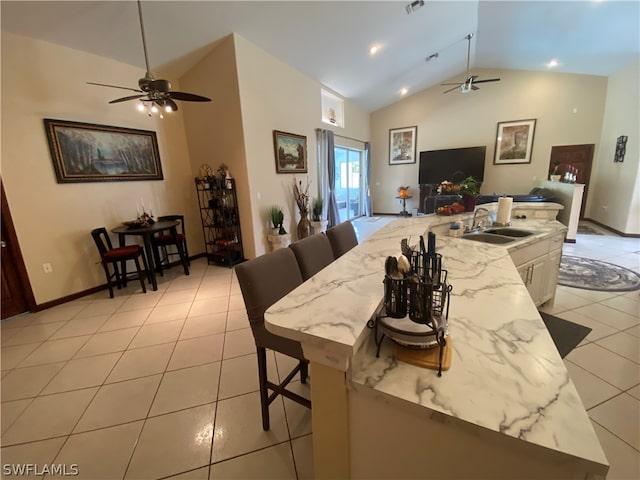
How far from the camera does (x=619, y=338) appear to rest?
2131 mm

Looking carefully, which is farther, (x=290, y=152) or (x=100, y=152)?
(x=290, y=152)

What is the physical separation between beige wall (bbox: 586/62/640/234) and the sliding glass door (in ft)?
17.9

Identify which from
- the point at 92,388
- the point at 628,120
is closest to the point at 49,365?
the point at 92,388

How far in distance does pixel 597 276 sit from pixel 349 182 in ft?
18.0

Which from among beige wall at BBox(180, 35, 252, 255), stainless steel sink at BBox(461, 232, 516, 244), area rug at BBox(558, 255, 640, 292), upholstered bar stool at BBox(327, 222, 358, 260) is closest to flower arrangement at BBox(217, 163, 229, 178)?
beige wall at BBox(180, 35, 252, 255)

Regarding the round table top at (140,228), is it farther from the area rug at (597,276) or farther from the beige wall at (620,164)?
the beige wall at (620,164)

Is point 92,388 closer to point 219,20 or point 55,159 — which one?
point 55,159

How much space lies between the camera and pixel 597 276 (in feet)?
10.9

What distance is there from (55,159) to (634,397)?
17.9 ft

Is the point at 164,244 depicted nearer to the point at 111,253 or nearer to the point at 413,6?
the point at 111,253

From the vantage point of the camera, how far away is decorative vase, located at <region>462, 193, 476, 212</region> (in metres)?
2.51

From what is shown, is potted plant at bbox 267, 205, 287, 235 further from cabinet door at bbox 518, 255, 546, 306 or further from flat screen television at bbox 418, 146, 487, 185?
flat screen television at bbox 418, 146, 487, 185

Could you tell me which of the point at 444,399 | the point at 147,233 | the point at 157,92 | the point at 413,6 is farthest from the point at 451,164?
the point at 444,399

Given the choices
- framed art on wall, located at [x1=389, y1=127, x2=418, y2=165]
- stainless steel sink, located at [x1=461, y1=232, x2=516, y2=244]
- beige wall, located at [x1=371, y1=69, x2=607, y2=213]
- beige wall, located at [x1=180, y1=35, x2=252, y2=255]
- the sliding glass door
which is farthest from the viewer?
framed art on wall, located at [x1=389, y1=127, x2=418, y2=165]
